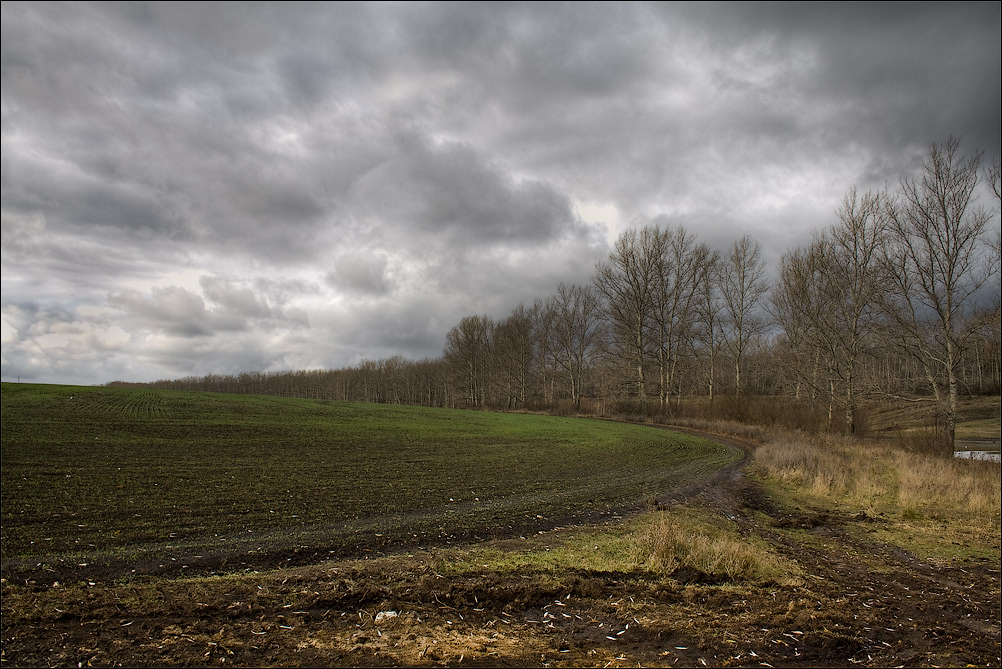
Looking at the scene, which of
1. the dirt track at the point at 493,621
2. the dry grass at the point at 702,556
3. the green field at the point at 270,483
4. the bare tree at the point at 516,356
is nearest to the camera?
the dirt track at the point at 493,621

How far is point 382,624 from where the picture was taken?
5.77 m

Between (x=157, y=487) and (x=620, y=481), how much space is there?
1341 centimetres

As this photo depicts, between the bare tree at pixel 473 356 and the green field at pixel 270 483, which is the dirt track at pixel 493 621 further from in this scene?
the bare tree at pixel 473 356

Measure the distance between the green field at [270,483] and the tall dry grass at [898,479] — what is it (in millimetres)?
3048

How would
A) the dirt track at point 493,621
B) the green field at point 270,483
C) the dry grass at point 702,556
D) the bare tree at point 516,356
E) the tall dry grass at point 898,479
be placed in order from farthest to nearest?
the bare tree at point 516,356, the tall dry grass at point 898,479, the green field at point 270,483, the dry grass at point 702,556, the dirt track at point 493,621

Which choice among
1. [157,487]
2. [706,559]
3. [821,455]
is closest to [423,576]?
[706,559]

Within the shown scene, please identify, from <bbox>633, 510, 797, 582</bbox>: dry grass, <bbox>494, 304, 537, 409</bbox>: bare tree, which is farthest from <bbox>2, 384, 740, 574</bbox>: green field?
<bbox>494, 304, 537, 409</bbox>: bare tree

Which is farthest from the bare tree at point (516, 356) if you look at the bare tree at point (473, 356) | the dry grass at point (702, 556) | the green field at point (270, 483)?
the dry grass at point (702, 556)

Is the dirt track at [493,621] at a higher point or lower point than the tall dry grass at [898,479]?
higher

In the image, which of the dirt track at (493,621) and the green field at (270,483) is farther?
the green field at (270,483)

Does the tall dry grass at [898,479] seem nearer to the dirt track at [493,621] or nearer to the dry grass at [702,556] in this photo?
the dirt track at [493,621]

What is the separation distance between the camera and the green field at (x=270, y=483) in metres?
9.55

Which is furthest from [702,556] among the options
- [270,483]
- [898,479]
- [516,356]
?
[516,356]

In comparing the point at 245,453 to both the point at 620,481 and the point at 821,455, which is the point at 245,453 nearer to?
the point at 620,481
